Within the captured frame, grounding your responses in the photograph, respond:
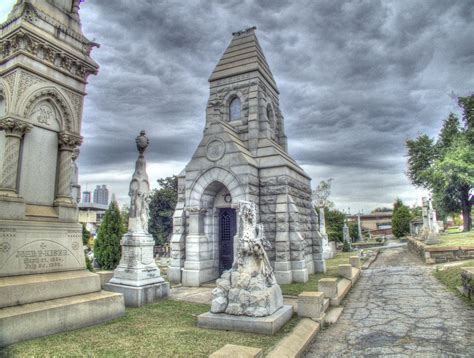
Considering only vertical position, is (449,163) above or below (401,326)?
above

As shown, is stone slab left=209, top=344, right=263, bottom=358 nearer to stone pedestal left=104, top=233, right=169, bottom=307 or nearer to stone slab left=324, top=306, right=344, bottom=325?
stone slab left=324, top=306, right=344, bottom=325

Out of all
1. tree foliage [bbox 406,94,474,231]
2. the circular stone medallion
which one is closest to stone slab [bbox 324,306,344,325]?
the circular stone medallion

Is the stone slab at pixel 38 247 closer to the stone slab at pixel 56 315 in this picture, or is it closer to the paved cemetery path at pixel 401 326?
the stone slab at pixel 56 315

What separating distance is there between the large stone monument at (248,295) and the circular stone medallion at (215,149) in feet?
18.9

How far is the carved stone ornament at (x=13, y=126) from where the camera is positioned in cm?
566

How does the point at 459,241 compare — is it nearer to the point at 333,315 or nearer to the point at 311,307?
the point at 333,315

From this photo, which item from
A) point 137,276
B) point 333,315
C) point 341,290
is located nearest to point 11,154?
point 137,276

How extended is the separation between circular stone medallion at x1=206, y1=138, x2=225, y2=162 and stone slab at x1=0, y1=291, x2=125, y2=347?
7143mm

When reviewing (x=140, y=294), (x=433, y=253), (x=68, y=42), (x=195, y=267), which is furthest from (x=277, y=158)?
(x=433, y=253)

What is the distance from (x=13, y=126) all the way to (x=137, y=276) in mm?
4636

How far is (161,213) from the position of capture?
118 ft

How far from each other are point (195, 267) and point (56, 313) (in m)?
6.77

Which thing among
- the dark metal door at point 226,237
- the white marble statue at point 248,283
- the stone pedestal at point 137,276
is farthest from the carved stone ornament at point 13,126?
the dark metal door at point 226,237

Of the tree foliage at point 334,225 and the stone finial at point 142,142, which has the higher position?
the stone finial at point 142,142
